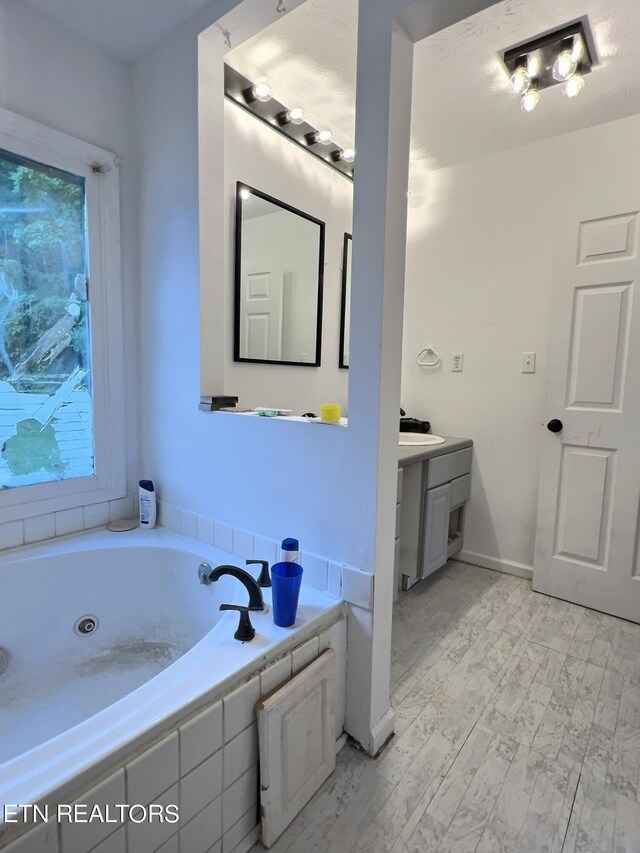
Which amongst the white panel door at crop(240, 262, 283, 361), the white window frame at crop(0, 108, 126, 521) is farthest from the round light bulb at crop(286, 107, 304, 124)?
the white window frame at crop(0, 108, 126, 521)

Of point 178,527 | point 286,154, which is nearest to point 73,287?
point 178,527

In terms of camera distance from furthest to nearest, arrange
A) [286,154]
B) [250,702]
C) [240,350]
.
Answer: [286,154], [240,350], [250,702]

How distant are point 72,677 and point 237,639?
0.76 metres

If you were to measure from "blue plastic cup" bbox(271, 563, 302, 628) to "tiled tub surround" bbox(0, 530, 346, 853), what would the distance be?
0.03m

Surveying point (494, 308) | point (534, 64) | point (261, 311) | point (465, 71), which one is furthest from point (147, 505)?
point (534, 64)

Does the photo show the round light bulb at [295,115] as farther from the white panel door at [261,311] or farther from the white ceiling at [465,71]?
the white panel door at [261,311]

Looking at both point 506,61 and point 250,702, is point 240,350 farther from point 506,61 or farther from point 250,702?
point 506,61

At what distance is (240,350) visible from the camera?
75.4 inches

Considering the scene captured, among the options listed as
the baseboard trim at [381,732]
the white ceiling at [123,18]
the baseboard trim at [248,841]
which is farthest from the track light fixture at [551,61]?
the baseboard trim at [248,841]

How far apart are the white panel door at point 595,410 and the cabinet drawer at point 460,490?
421mm

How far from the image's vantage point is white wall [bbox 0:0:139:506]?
1.43m

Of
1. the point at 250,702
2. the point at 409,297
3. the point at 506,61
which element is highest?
the point at 506,61

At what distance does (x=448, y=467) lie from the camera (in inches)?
91.0

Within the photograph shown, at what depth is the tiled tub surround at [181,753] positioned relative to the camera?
69 cm
